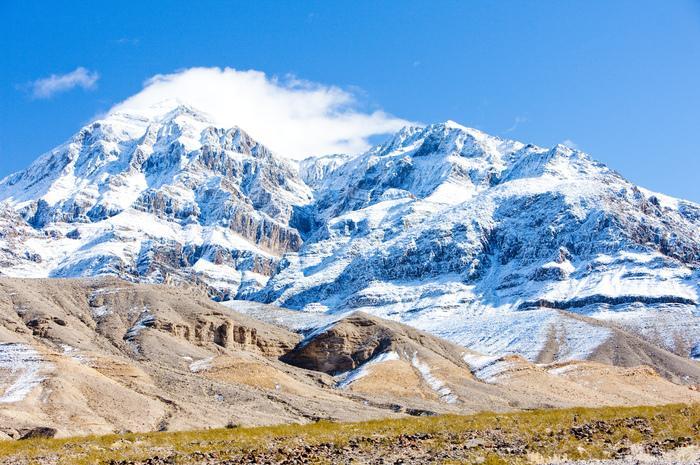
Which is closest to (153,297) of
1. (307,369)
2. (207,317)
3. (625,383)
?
(207,317)

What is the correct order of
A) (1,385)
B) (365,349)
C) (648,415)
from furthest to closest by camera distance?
(365,349) < (1,385) < (648,415)

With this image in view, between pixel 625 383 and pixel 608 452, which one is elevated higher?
pixel 625 383

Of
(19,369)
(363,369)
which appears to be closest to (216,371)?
(363,369)

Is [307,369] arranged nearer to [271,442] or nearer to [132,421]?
[132,421]

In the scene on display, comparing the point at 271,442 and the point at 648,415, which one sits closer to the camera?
the point at 271,442

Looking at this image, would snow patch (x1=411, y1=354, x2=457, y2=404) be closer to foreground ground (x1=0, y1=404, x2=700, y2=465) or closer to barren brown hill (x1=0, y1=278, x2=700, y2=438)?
barren brown hill (x1=0, y1=278, x2=700, y2=438)

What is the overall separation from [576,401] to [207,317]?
6408cm

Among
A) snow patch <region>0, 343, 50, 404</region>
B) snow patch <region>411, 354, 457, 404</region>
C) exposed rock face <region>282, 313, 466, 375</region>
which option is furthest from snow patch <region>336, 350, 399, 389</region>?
snow patch <region>0, 343, 50, 404</region>

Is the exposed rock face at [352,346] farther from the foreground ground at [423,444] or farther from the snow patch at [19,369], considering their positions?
the foreground ground at [423,444]

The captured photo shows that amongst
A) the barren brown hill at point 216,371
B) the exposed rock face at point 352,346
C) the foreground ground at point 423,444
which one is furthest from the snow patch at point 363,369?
the foreground ground at point 423,444

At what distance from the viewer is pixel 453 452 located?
3197 cm

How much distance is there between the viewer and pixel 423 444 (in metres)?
34.4

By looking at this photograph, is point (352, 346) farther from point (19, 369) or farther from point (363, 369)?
point (19, 369)

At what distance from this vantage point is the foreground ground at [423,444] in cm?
3058
